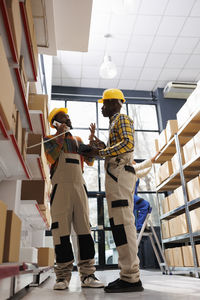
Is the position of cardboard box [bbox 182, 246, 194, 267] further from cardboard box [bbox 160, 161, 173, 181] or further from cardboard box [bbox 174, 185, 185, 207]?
cardboard box [bbox 160, 161, 173, 181]

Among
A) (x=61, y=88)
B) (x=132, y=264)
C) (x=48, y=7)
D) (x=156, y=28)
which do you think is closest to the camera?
(x=132, y=264)

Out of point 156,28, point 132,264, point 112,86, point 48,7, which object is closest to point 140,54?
point 156,28

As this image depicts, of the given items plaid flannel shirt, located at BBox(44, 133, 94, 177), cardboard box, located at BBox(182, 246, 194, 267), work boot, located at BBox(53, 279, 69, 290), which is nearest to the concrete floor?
work boot, located at BBox(53, 279, 69, 290)

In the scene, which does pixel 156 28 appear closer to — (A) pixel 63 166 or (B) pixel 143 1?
(B) pixel 143 1

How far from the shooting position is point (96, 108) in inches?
318

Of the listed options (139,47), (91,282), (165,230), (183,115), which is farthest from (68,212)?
(139,47)

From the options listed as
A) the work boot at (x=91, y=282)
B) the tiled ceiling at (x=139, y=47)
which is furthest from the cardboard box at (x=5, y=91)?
the tiled ceiling at (x=139, y=47)

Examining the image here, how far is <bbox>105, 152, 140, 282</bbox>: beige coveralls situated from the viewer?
1.92m

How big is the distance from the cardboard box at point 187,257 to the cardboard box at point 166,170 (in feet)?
4.52

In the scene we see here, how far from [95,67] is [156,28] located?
1.83 metres

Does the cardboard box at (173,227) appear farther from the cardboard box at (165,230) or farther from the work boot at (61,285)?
the work boot at (61,285)

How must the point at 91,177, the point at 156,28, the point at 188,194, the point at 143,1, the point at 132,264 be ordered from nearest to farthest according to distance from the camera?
1. the point at 132,264
2. the point at 188,194
3. the point at 143,1
4. the point at 156,28
5. the point at 91,177

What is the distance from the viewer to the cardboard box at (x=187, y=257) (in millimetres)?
3824

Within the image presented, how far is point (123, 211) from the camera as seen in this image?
6.64ft
